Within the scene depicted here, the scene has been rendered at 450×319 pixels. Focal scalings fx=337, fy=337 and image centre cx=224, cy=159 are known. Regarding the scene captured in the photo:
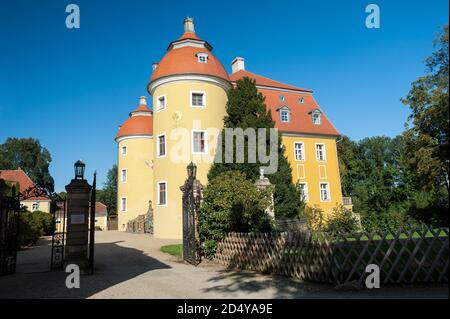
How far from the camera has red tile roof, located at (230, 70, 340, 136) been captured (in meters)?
31.0

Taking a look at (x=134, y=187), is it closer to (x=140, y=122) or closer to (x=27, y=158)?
(x=140, y=122)

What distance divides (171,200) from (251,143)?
686 centimetres

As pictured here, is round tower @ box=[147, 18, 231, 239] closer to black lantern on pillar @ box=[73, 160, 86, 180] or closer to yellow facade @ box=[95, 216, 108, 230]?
black lantern on pillar @ box=[73, 160, 86, 180]

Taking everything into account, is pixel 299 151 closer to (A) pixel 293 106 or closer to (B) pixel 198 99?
(A) pixel 293 106

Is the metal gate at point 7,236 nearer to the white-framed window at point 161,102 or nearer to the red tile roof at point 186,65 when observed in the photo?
the white-framed window at point 161,102

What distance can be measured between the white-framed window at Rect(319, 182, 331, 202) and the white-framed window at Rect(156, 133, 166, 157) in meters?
15.1

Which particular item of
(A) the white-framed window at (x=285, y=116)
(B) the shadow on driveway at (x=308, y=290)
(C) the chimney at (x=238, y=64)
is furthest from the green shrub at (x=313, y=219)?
(C) the chimney at (x=238, y=64)

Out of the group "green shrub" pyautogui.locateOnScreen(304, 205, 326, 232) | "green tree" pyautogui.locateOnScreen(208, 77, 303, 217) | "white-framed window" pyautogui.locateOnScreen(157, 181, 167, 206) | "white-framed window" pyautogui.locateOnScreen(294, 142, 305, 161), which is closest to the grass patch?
"white-framed window" pyautogui.locateOnScreen(157, 181, 167, 206)

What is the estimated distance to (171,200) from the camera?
23.3 meters

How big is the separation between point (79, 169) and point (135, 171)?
23.4 m

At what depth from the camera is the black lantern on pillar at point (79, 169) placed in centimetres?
1140

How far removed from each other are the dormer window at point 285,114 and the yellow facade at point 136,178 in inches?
533
